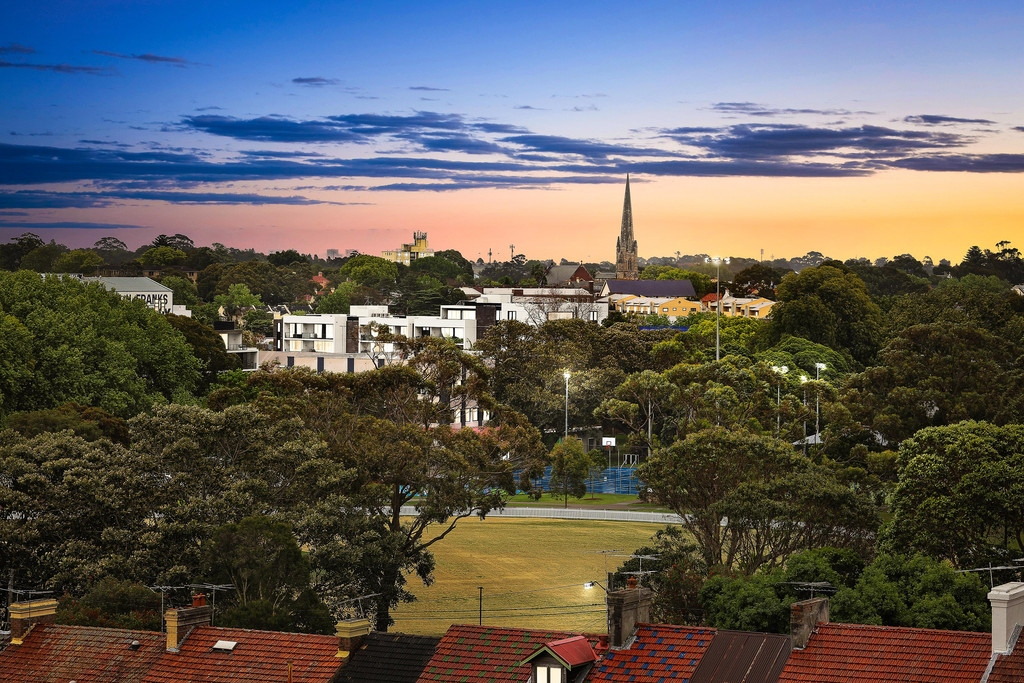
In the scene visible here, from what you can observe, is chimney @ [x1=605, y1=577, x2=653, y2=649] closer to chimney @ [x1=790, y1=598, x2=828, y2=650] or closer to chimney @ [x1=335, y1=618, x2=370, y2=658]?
chimney @ [x1=790, y1=598, x2=828, y2=650]

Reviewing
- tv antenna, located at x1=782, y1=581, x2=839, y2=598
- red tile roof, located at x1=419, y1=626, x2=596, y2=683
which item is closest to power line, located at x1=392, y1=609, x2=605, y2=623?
tv antenna, located at x1=782, y1=581, x2=839, y2=598

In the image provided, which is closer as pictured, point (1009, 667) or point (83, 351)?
point (1009, 667)

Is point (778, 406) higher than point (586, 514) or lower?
higher

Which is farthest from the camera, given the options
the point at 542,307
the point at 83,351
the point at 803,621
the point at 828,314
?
the point at 542,307

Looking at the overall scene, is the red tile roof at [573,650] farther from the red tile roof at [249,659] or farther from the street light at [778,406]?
the street light at [778,406]

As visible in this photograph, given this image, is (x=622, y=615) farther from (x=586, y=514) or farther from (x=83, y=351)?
(x=83, y=351)

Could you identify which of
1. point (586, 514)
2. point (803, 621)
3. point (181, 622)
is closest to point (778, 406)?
point (586, 514)
